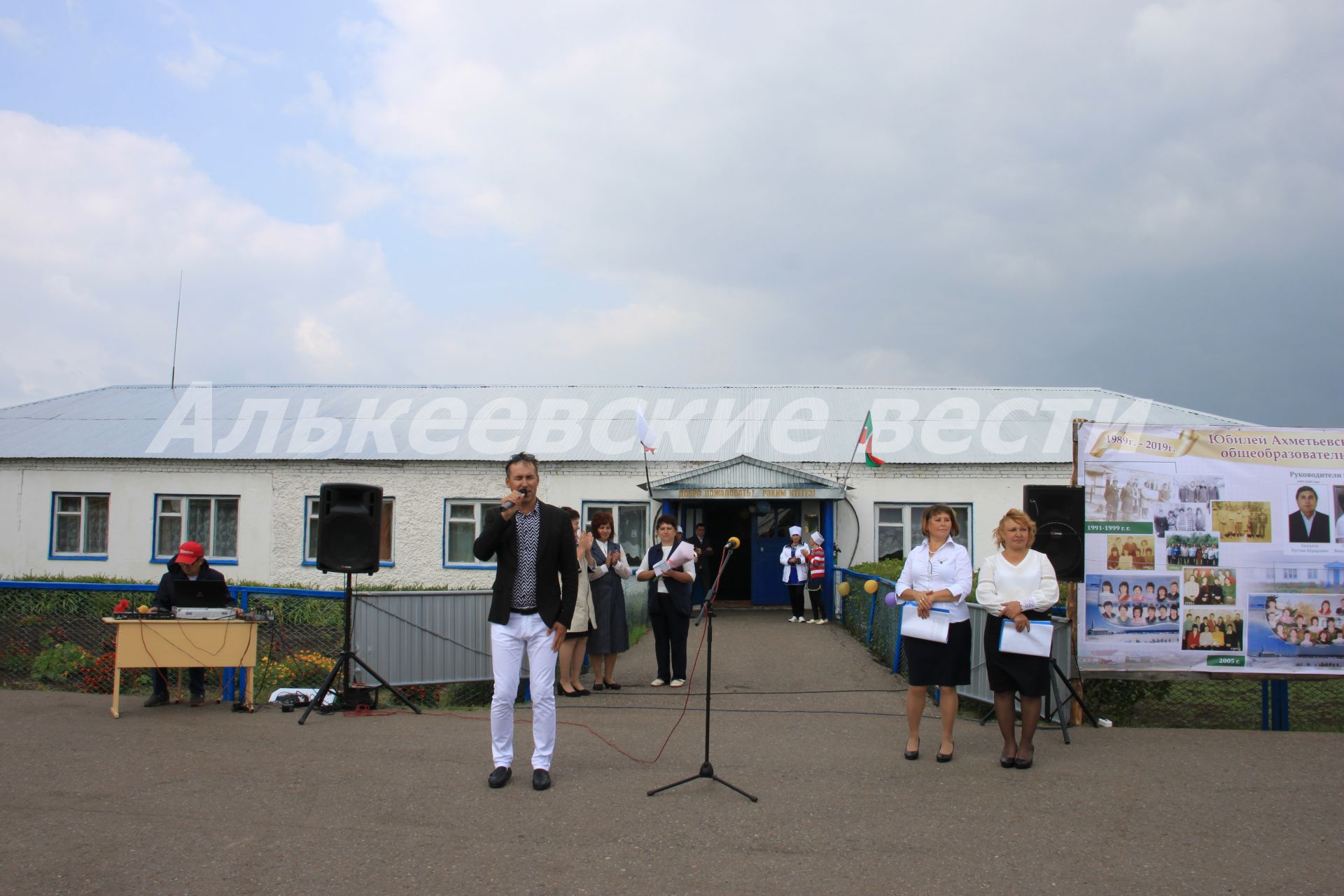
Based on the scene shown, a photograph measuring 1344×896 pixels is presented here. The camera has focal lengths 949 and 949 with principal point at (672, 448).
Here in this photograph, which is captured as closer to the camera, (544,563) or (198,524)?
(544,563)

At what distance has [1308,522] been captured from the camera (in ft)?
25.5

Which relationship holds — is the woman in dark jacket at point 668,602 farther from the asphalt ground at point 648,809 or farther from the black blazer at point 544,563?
the black blazer at point 544,563

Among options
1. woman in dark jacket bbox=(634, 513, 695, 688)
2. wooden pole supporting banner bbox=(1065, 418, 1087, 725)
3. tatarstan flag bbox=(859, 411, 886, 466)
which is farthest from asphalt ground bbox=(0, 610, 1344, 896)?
tatarstan flag bbox=(859, 411, 886, 466)

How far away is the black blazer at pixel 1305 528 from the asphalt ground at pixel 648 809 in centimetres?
164

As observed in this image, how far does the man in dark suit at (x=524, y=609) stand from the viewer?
5.61 meters

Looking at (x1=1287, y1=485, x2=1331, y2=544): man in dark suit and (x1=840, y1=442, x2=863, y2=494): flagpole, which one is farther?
(x1=840, y1=442, x2=863, y2=494): flagpole

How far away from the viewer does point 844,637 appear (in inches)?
539

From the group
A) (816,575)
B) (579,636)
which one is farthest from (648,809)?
(816,575)

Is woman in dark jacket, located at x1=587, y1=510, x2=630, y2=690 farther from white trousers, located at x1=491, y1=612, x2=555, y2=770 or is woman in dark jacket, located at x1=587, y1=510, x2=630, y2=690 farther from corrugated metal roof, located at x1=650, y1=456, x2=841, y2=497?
corrugated metal roof, located at x1=650, y1=456, x2=841, y2=497

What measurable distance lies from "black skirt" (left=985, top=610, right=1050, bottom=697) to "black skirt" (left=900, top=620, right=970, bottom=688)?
16 centimetres

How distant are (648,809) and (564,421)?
685 inches

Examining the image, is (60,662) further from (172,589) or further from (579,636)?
(579,636)

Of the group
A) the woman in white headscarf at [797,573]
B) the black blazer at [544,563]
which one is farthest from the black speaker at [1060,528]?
the woman in white headscarf at [797,573]

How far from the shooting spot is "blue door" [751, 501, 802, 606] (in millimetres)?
19781
